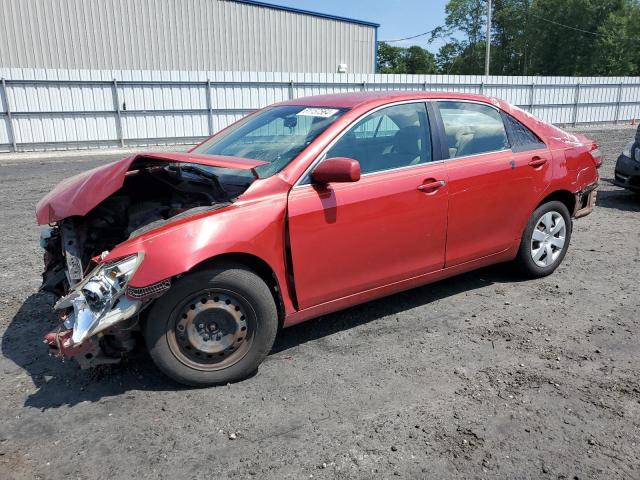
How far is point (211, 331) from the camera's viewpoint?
3156mm

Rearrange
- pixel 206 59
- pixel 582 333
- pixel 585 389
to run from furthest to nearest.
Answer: pixel 206 59 → pixel 582 333 → pixel 585 389

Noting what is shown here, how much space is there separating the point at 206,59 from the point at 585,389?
77.2ft

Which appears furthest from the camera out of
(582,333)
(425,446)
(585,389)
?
(582,333)

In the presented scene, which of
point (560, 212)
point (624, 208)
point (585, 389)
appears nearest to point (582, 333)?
point (585, 389)

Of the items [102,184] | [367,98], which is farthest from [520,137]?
[102,184]

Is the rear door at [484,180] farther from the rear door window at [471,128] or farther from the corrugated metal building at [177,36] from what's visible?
the corrugated metal building at [177,36]

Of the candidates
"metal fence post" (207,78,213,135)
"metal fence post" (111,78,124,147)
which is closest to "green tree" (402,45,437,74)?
"metal fence post" (207,78,213,135)

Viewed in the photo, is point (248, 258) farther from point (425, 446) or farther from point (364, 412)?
point (425, 446)

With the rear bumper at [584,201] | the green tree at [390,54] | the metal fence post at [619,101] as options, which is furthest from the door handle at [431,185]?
the green tree at [390,54]

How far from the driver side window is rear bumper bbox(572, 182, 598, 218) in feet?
6.28

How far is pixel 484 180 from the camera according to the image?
421 centimetres

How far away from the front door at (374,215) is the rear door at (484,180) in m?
0.15

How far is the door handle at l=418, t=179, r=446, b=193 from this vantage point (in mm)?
3859

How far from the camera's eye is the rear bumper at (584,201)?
16.5 ft
